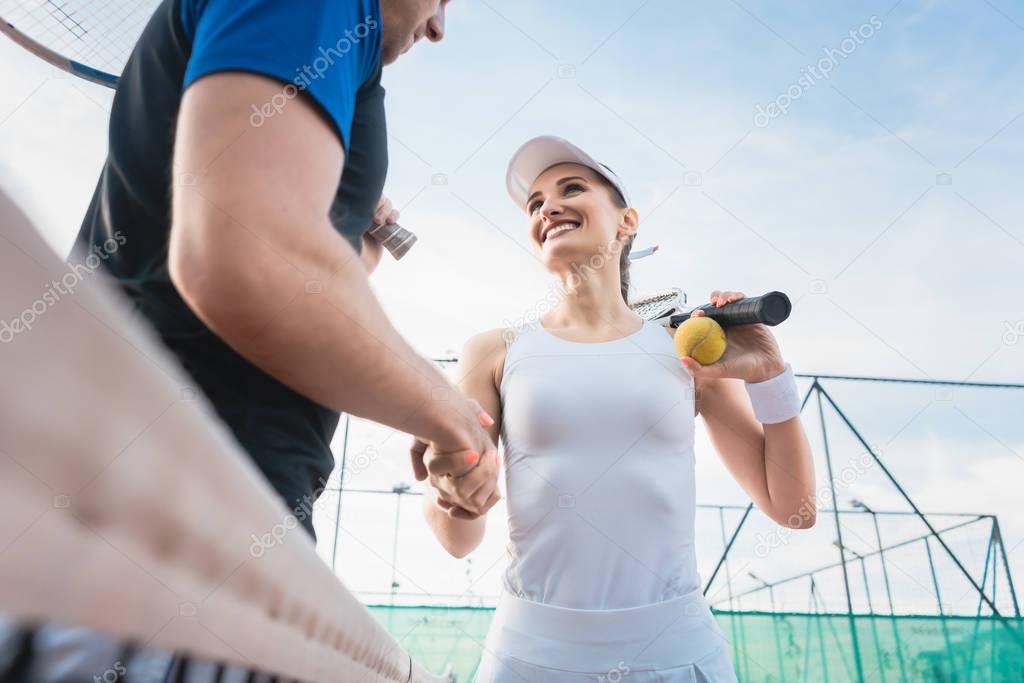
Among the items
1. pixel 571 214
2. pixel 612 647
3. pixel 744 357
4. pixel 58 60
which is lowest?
pixel 612 647

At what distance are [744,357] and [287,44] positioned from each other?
1458 mm

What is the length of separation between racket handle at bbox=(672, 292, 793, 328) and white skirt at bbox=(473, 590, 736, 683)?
73 centimetres

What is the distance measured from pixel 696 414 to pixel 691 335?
28cm

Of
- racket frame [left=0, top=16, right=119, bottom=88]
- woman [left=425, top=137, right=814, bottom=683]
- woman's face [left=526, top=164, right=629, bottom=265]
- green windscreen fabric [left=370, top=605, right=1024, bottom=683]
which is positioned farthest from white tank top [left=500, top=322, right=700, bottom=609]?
green windscreen fabric [left=370, top=605, right=1024, bottom=683]

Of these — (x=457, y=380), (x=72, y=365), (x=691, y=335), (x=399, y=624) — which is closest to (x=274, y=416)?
(x=72, y=365)

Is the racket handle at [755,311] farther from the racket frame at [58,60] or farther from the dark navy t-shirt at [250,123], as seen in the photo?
the racket frame at [58,60]

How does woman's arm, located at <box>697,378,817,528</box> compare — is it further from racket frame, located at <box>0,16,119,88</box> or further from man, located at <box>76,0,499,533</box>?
racket frame, located at <box>0,16,119,88</box>

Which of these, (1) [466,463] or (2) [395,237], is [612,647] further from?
(2) [395,237]

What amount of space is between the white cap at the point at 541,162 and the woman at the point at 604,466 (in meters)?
0.02

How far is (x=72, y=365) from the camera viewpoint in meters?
0.20

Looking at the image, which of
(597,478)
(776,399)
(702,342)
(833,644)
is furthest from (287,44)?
(833,644)

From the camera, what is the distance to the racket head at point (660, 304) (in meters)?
2.30

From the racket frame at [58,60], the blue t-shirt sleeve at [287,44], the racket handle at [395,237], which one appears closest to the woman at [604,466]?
the racket handle at [395,237]

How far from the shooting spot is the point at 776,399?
5.93ft
